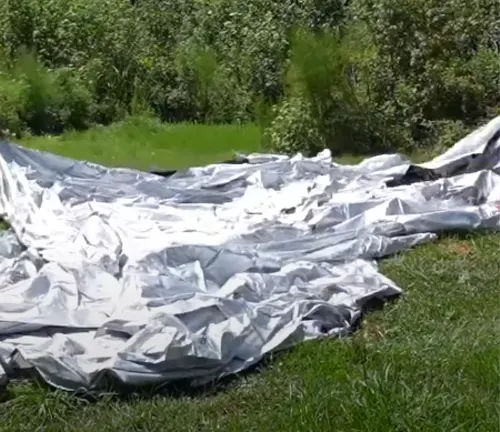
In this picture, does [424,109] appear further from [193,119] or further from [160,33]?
[160,33]

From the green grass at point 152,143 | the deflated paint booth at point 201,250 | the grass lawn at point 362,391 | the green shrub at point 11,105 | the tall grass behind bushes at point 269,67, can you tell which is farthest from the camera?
the green shrub at point 11,105

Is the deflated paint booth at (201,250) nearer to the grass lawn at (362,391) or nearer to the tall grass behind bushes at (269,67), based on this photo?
the grass lawn at (362,391)

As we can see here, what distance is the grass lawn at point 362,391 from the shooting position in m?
3.17

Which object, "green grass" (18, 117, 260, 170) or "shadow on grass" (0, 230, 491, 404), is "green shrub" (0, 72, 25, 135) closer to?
"green grass" (18, 117, 260, 170)

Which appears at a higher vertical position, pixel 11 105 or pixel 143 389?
pixel 143 389

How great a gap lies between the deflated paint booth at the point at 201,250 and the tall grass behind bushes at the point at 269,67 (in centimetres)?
129

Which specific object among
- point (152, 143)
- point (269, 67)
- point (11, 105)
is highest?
point (269, 67)

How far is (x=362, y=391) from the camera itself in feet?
10.8

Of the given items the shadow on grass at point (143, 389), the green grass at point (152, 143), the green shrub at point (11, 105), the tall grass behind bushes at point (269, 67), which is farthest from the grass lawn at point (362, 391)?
the green shrub at point (11, 105)

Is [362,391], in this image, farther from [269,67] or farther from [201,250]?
[269,67]

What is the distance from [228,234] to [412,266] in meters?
1.14

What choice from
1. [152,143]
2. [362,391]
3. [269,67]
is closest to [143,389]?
[362,391]

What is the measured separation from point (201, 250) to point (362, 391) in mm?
1790

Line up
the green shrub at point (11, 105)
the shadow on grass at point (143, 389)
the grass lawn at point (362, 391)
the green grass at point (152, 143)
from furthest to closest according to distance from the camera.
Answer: the green shrub at point (11, 105)
the green grass at point (152, 143)
the shadow on grass at point (143, 389)
the grass lawn at point (362, 391)
